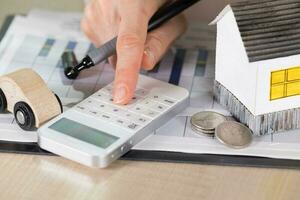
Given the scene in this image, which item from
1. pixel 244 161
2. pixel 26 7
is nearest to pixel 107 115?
pixel 244 161

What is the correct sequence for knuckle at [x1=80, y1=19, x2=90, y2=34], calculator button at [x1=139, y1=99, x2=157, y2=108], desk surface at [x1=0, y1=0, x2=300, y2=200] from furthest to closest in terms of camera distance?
1. knuckle at [x1=80, y1=19, x2=90, y2=34]
2. calculator button at [x1=139, y1=99, x2=157, y2=108]
3. desk surface at [x1=0, y1=0, x2=300, y2=200]

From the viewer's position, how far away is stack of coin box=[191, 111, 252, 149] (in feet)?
2.22

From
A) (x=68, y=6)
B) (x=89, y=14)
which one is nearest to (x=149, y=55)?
(x=89, y=14)

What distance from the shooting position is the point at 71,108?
2.35 ft

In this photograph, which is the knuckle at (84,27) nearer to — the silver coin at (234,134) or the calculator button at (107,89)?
the calculator button at (107,89)

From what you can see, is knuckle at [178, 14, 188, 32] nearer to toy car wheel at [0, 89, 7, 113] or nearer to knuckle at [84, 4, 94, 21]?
knuckle at [84, 4, 94, 21]

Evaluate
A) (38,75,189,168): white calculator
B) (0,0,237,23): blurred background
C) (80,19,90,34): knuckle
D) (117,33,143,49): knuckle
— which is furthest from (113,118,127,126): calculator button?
(0,0,237,23): blurred background

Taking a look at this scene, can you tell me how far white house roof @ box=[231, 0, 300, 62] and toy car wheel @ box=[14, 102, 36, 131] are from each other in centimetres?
24

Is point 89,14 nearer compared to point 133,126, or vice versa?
point 133,126

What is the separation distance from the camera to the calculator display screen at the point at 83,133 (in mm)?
655

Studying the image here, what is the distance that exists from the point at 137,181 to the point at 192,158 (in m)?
0.06

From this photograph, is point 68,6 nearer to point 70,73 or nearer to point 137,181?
point 70,73

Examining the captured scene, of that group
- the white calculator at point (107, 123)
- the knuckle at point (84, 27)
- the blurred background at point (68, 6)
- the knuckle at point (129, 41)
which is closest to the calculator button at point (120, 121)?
the white calculator at point (107, 123)

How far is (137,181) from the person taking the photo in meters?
0.64
